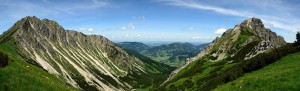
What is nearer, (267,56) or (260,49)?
(267,56)

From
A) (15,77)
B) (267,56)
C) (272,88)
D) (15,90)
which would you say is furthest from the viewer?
(267,56)

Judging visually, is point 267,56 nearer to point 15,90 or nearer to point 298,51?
point 298,51

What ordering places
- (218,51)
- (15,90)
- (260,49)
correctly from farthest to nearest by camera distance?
(218,51)
(260,49)
(15,90)

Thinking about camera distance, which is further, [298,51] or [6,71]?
[298,51]

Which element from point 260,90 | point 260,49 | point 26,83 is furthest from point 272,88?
point 260,49

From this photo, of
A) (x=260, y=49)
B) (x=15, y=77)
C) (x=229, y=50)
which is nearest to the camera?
(x=15, y=77)

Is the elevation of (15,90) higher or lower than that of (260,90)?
higher

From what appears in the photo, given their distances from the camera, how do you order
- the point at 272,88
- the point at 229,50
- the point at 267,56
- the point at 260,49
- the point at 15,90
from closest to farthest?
the point at 15,90
the point at 272,88
the point at 267,56
the point at 260,49
the point at 229,50

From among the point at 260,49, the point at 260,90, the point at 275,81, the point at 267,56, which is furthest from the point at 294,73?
the point at 260,49

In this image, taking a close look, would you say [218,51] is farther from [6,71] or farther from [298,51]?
[6,71]
